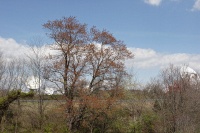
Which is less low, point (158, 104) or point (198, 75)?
point (198, 75)

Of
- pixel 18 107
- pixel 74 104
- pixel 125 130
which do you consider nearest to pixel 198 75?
pixel 125 130

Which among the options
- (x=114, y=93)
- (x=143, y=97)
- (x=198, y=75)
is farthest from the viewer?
(x=198, y=75)

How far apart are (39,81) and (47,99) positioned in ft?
11.5

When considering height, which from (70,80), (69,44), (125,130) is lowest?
(125,130)

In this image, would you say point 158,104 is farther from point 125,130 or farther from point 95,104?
point 95,104

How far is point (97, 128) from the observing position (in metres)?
33.8

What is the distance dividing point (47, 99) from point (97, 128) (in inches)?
279

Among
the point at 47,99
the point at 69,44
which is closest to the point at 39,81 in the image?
the point at 47,99

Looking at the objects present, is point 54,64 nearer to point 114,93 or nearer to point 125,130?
point 114,93

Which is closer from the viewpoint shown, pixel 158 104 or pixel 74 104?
pixel 74 104

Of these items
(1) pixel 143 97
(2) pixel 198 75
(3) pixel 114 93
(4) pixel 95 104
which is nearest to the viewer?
(4) pixel 95 104

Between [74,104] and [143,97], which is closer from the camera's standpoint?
[74,104]

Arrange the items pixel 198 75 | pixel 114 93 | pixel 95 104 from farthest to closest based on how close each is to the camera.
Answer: pixel 198 75, pixel 114 93, pixel 95 104

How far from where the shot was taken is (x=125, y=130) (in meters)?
35.0
